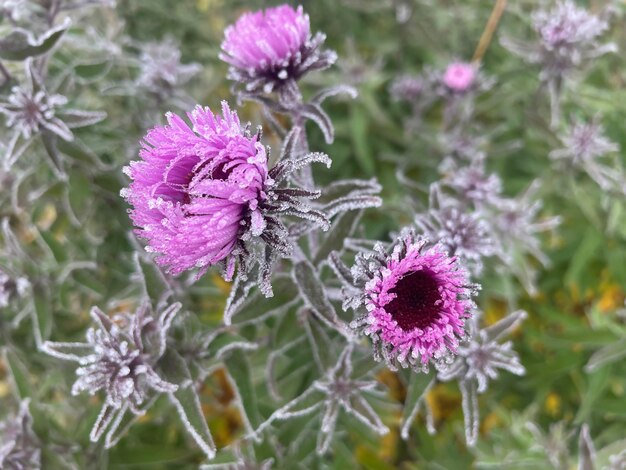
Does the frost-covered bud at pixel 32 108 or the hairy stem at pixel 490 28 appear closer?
the frost-covered bud at pixel 32 108

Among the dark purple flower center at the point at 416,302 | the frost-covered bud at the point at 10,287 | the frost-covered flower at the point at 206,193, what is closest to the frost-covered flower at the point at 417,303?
the dark purple flower center at the point at 416,302

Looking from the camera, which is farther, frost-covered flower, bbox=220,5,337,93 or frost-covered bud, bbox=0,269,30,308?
frost-covered bud, bbox=0,269,30,308

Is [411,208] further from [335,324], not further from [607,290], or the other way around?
[607,290]

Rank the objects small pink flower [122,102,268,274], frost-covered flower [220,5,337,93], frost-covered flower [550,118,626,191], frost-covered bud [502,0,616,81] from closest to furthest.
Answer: small pink flower [122,102,268,274] → frost-covered flower [220,5,337,93] → frost-covered bud [502,0,616,81] → frost-covered flower [550,118,626,191]

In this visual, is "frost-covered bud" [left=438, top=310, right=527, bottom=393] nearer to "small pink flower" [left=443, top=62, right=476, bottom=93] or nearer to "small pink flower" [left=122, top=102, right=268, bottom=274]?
"small pink flower" [left=122, top=102, right=268, bottom=274]

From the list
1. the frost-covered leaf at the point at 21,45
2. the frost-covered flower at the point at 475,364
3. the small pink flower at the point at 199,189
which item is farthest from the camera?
the frost-covered leaf at the point at 21,45

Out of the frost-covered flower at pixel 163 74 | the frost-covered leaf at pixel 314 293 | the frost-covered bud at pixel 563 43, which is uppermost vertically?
the frost-covered flower at pixel 163 74

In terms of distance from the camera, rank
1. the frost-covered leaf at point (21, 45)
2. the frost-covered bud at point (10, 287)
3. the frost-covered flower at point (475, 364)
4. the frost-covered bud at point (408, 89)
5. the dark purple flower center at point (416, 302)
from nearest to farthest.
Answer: the dark purple flower center at point (416, 302) → the frost-covered flower at point (475, 364) → the frost-covered leaf at point (21, 45) → the frost-covered bud at point (10, 287) → the frost-covered bud at point (408, 89)

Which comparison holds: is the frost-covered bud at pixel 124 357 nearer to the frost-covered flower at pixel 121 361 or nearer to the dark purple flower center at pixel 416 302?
the frost-covered flower at pixel 121 361

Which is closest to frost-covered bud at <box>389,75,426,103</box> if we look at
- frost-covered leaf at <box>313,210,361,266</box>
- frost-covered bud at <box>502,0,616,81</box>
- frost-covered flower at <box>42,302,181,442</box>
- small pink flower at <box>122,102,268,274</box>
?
frost-covered bud at <box>502,0,616,81</box>
